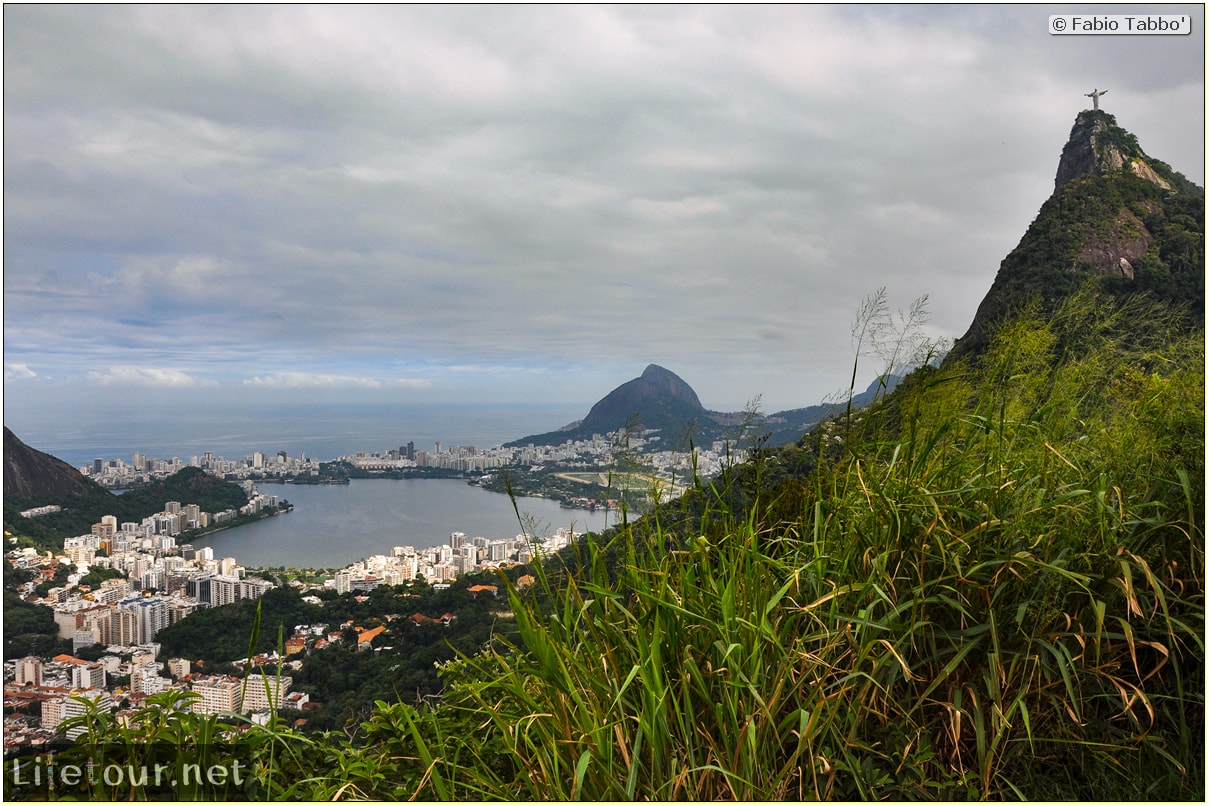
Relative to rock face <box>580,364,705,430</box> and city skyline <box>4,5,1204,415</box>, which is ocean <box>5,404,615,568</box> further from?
rock face <box>580,364,705,430</box>

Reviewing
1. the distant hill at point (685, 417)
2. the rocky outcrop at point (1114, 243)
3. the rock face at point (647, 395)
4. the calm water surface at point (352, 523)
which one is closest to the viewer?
the distant hill at point (685, 417)

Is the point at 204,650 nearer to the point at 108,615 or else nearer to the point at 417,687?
the point at 108,615

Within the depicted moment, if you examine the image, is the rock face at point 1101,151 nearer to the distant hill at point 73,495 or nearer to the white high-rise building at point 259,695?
the white high-rise building at point 259,695


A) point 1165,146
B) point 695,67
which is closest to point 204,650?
point 695,67

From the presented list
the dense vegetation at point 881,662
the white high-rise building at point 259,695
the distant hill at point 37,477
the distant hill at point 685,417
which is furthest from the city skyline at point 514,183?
the white high-rise building at point 259,695

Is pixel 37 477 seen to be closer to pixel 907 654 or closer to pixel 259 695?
pixel 259 695

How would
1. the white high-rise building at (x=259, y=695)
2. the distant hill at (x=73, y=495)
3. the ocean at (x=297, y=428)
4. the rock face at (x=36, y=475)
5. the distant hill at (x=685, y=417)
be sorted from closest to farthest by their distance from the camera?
the white high-rise building at (x=259, y=695) → the distant hill at (x=685, y=417) → the rock face at (x=36, y=475) → the distant hill at (x=73, y=495) → the ocean at (x=297, y=428)

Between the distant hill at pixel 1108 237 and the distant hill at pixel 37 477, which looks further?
the distant hill at pixel 1108 237
